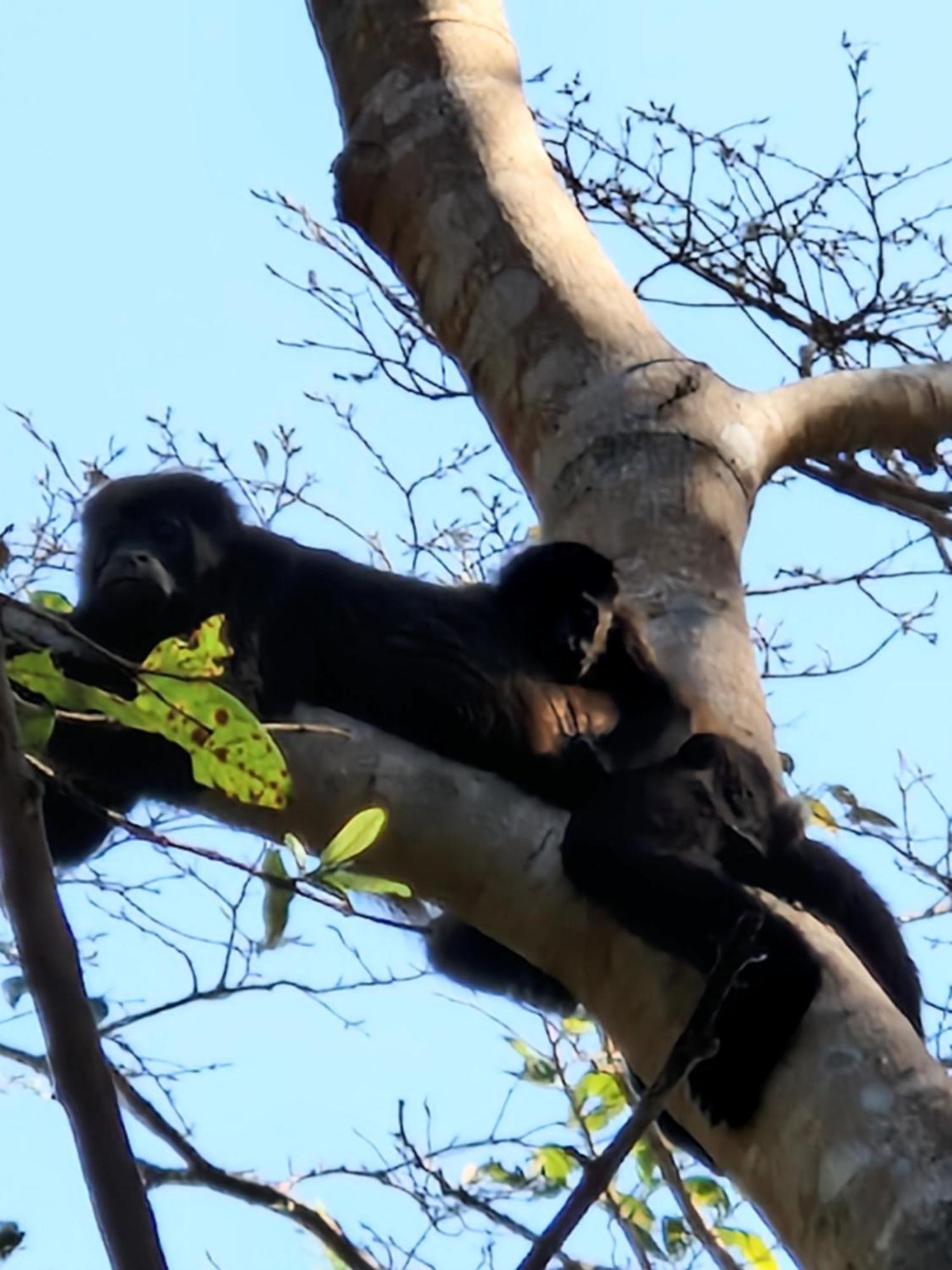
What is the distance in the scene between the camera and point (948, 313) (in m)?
5.61

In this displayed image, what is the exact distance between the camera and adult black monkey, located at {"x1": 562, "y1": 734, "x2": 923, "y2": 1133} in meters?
2.63

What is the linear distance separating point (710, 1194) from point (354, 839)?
100 inches

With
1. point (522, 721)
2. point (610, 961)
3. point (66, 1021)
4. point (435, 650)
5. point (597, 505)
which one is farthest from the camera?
point (435, 650)

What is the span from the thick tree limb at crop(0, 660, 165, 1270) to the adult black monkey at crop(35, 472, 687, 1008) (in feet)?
7.56

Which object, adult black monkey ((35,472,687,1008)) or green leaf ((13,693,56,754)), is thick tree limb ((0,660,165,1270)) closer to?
green leaf ((13,693,56,754))

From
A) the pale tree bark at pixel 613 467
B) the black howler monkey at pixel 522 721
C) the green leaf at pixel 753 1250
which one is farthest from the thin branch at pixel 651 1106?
the green leaf at pixel 753 1250

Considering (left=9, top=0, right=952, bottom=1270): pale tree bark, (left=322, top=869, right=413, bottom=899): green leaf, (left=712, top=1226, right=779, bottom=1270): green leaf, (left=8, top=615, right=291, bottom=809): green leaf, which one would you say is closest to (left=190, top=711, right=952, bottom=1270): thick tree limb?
(left=9, top=0, right=952, bottom=1270): pale tree bark

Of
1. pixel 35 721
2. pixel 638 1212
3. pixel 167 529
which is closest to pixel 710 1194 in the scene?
pixel 638 1212

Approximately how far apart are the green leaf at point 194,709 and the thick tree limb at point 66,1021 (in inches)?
21.8

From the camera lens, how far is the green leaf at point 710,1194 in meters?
4.38

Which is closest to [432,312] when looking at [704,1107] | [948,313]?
[948,313]

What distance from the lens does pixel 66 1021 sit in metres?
1.11

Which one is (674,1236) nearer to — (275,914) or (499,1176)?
(499,1176)

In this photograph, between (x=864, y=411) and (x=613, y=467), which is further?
(x=864, y=411)
